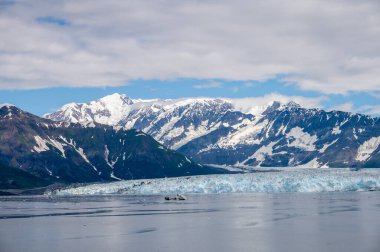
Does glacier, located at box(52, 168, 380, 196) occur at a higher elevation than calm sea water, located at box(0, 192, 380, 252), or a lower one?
higher

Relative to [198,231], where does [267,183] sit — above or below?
above

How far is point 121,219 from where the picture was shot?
76.2 m

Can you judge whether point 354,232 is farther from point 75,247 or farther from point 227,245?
point 75,247

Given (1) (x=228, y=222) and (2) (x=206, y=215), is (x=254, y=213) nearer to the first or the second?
Result: (2) (x=206, y=215)

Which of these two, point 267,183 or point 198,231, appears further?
point 267,183

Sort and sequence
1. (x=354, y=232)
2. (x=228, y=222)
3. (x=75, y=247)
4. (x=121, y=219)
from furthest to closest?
1. (x=121, y=219)
2. (x=228, y=222)
3. (x=354, y=232)
4. (x=75, y=247)

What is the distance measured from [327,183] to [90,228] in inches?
4005

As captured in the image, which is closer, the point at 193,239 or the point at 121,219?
the point at 193,239

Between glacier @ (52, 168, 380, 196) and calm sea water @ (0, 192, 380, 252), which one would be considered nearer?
calm sea water @ (0, 192, 380, 252)

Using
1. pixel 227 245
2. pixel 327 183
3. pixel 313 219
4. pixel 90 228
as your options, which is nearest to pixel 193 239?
pixel 227 245

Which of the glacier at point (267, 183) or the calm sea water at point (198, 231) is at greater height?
the glacier at point (267, 183)

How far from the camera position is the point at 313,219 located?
72125 mm

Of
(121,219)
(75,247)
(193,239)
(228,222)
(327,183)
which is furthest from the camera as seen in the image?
(327,183)

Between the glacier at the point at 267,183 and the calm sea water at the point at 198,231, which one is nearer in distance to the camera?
the calm sea water at the point at 198,231
